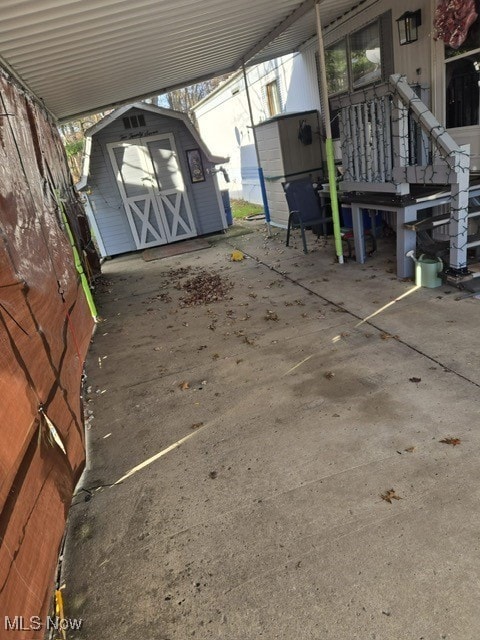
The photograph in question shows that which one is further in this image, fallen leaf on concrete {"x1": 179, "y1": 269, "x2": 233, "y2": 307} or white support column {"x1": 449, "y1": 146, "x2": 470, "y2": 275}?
fallen leaf on concrete {"x1": 179, "y1": 269, "x2": 233, "y2": 307}

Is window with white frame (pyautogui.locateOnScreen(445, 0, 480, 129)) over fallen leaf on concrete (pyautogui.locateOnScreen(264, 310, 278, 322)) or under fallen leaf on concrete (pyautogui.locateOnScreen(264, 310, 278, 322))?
over

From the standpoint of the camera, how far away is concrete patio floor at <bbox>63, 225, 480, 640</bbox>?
185cm

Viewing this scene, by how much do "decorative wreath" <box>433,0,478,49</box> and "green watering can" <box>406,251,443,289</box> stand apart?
2.81 meters

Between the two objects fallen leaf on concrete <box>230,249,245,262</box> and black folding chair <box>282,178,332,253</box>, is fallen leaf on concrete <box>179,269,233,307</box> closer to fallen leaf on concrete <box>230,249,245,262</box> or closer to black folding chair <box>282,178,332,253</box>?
fallen leaf on concrete <box>230,249,245,262</box>

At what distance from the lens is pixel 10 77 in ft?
16.0

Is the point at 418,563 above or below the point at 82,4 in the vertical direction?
below

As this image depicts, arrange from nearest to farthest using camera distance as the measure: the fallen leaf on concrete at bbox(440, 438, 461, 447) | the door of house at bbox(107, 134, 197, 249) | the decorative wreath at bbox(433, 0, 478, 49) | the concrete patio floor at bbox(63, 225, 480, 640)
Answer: the concrete patio floor at bbox(63, 225, 480, 640)
the fallen leaf on concrete at bbox(440, 438, 461, 447)
the decorative wreath at bbox(433, 0, 478, 49)
the door of house at bbox(107, 134, 197, 249)

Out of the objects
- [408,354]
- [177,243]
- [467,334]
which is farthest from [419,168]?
[177,243]

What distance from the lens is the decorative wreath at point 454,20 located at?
15.9 ft

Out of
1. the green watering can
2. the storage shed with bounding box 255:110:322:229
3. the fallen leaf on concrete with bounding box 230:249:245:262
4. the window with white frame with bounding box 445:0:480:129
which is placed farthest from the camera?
the storage shed with bounding box 255:110:322:229

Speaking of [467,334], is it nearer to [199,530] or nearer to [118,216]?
[199,530]

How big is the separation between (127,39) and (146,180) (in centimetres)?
499

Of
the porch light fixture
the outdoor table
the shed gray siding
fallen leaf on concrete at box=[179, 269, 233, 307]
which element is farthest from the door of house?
the outdoor table

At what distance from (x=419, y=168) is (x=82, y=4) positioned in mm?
4032
